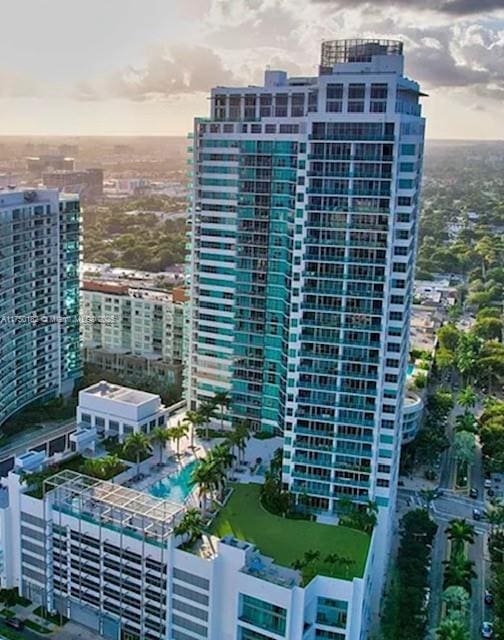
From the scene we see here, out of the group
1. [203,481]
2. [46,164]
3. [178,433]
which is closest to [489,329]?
[178,433]

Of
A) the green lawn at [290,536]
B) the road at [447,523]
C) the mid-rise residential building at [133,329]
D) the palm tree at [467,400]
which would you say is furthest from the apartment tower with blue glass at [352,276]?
the mid-rise residential building at [133,329]

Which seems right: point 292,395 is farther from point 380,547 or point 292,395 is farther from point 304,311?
point 380,547

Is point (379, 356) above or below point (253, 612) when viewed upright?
above

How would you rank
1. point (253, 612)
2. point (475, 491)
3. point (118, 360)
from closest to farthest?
point (253, 612) → point (475, 491) → point (118, 360)

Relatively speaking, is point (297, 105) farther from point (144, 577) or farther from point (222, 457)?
point (144, 577)

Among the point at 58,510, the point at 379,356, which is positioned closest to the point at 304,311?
the point at 379,356

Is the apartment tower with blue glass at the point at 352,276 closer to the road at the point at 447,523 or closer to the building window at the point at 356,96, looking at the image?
the building window at the point at 356,96
